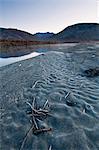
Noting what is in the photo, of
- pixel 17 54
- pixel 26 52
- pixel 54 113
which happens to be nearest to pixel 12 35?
pixel 26 52

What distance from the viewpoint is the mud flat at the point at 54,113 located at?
15.6 feet

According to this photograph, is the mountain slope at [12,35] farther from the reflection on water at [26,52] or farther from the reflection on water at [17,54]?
the reflection on water at [26,52]

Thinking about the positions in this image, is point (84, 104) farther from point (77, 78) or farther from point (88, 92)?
point (77, 78)

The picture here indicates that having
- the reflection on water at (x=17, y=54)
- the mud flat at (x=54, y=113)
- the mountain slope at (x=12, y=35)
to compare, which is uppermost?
the mountain slope at (x=12, y=35)

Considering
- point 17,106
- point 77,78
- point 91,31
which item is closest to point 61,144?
point 17,106

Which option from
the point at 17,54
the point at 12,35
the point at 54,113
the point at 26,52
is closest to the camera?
the point at 54,113

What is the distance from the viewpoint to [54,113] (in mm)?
5949

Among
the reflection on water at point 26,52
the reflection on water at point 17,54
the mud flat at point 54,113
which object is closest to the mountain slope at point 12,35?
the reflection on water at point 17,54

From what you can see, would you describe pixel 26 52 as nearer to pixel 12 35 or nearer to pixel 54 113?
pixel 54 113

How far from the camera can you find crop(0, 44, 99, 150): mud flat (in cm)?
476

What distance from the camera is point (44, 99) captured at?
7.02m

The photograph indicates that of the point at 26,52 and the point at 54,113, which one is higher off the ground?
the point at 26,52

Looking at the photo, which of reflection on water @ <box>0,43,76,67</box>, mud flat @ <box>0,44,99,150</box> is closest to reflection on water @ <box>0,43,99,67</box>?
reflection on water @ <box>0,43,76,67</box>

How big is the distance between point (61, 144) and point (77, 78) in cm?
494
